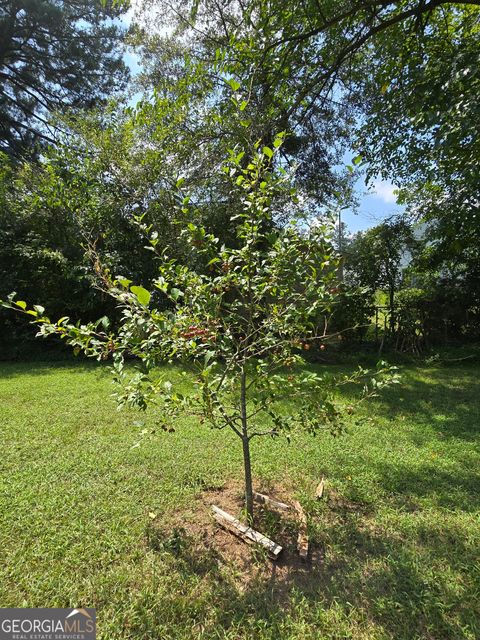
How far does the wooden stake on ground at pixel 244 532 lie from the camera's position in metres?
1.81

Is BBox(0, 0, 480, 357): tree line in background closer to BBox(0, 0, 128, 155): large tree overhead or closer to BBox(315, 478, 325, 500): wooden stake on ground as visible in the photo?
BBox(315, 478, 325, 500): wooden stake on ground

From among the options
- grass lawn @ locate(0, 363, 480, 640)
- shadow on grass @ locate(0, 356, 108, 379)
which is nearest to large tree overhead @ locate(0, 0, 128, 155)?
shadow on grass @ locate(0, 356, 108, 379)

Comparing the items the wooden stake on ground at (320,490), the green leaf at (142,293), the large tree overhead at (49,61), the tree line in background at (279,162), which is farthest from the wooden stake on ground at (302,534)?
the large tree overhead at (49,61)

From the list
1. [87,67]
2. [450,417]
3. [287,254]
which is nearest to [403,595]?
[287,254]

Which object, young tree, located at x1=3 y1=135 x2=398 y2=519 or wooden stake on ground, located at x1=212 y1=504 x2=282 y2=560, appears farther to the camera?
wooden stake on ground, located at x1=212 y1=504 x2=282 y2=560

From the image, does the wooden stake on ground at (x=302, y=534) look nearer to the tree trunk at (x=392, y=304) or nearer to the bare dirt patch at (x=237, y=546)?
the bare dirt patch at (x=237, y=546)

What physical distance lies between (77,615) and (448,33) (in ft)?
24.2

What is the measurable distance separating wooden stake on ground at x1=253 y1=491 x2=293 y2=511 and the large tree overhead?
45.7ft

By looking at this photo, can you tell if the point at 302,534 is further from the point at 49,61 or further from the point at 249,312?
the point at 49,61

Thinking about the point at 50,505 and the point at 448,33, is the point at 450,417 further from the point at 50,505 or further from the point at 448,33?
the point at 448,33

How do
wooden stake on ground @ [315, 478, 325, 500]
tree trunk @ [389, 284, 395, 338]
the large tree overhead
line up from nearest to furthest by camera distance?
wooden stake on ground @ [315, 478, 325, 500]
tree trunk @ [389, 284, 395, 338]
the large tree overhead

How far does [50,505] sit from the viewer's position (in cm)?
221

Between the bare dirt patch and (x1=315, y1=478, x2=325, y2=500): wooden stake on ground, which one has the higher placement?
(x1=315, y1=478, x2=325, y2=500): wooden stake on ground

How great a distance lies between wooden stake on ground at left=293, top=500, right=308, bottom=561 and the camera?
5.99ft
